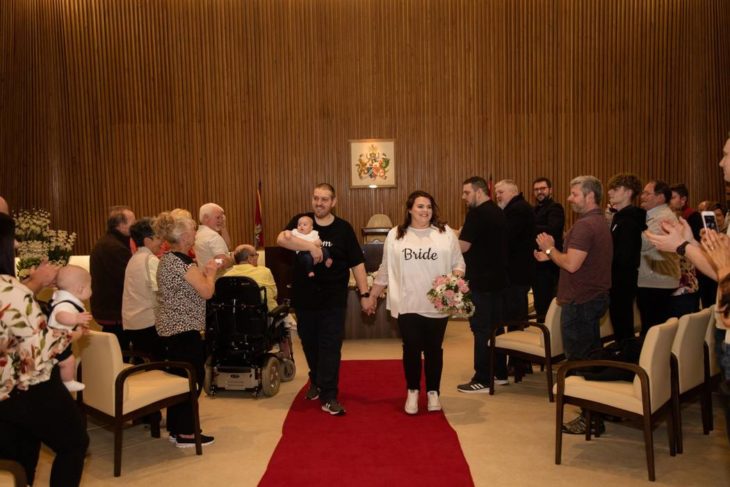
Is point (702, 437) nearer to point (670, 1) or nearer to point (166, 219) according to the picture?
point (166, 219)

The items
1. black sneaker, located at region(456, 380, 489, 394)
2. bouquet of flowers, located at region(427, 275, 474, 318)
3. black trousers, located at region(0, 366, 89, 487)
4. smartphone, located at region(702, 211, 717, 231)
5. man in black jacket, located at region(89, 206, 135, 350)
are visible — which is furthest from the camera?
black sneaker, located at region(456, 380, 489, 394)

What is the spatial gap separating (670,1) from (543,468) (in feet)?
31.3

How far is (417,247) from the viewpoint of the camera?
15.2 ft

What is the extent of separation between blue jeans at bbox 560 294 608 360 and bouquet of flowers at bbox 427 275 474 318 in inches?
29.0

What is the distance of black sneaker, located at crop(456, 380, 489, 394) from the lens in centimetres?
541

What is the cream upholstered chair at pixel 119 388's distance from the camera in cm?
376

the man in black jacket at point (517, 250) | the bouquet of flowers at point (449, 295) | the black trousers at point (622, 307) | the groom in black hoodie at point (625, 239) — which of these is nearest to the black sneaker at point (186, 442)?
the bouquet of flowers at point (449, 295)

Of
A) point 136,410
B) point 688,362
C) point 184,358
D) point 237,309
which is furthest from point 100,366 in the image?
point 688,362

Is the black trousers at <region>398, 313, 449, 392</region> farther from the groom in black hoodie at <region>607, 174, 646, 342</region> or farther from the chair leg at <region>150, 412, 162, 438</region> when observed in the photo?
the chair leg at <region>150, 412, 162, 438</region>

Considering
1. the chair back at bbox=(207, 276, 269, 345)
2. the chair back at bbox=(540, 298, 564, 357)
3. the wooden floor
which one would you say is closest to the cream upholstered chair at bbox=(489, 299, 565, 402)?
the chair back at bbox=(540, 298, 564, 357)

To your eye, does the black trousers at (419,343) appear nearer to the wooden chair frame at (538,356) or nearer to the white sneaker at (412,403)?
the white sneaker at (412,403)

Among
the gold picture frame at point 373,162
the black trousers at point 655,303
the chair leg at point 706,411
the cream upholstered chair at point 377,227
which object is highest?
the gold picture frame at point 373,162

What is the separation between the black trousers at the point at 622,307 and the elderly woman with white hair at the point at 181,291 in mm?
3088

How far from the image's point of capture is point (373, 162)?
10766 millimetres
